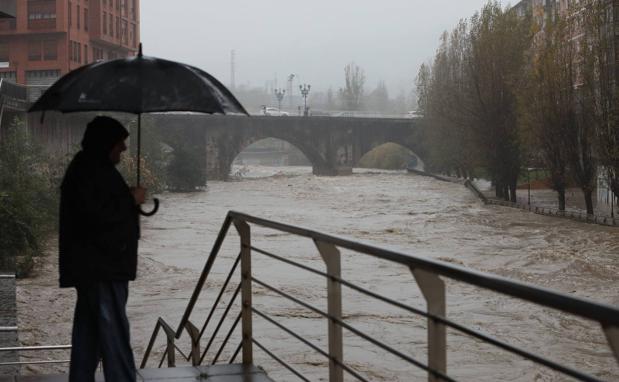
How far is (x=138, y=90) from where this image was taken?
5.50 meters

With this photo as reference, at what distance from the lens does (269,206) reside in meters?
45.6

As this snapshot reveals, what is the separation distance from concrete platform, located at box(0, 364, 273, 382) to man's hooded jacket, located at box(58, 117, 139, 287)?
41.8 inches

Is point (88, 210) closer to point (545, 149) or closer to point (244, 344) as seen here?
point (244, 344)

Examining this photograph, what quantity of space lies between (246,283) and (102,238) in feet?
3.78

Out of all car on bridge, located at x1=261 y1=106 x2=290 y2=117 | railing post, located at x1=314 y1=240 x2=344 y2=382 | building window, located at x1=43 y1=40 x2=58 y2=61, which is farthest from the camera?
car on bridge, located at x1=261 y1=106 x2=290 y2=117

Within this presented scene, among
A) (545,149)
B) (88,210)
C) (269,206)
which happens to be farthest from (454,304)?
(269,206)

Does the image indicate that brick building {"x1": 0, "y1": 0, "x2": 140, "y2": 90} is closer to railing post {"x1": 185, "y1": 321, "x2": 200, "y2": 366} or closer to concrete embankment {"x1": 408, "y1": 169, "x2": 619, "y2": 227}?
concrete embankment {"x1": 408, "y1": 169, "x2": 619, "y2": 227}

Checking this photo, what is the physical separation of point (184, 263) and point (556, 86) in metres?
18.7

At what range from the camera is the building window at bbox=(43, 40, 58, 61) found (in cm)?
5362

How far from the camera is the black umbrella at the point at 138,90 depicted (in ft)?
17.7

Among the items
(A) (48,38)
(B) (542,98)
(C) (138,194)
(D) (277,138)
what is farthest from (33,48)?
(C) (138,194)

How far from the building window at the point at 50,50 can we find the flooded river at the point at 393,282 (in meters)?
12.6

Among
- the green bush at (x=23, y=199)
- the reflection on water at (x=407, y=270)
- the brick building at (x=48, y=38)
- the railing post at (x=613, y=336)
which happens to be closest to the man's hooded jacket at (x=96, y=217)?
the reflection on water at (x=407, y=270)

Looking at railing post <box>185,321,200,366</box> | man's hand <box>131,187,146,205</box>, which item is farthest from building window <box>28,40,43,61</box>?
man's hand <box>131,187,146,205</box>
